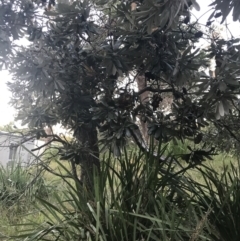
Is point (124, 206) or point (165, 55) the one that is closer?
point (124, 206)

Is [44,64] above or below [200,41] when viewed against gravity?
below

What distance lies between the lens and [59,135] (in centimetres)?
232

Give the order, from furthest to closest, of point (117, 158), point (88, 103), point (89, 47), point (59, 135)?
point (59, 135) → point (89, 47) → point (88, 103) → point (117, 158)

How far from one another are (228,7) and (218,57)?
1.80 feet

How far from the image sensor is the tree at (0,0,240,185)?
1.79m

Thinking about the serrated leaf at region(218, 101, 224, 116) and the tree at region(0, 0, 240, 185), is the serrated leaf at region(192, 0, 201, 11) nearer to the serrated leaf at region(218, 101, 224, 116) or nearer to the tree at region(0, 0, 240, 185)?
the tree at region(0, 0, 240, 185)

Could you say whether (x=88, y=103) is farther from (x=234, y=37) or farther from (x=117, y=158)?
(x=234, y=37)

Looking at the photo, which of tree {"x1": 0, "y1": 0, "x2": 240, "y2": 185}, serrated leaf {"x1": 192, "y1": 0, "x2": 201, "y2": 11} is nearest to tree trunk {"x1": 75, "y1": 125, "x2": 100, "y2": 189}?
tree {"x1": 0, "y1": 0, "x2": 240, "y2": 185}

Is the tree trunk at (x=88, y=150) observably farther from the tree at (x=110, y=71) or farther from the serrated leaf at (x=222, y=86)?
the serrated leaf at (x=222, y=86)

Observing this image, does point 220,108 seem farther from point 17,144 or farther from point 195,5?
point 17,144

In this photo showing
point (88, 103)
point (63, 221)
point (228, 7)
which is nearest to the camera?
point (228, 7)

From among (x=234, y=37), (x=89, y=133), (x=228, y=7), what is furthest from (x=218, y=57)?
(x=89, y=133)

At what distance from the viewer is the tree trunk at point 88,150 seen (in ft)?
6.55

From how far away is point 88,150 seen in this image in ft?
6.49
